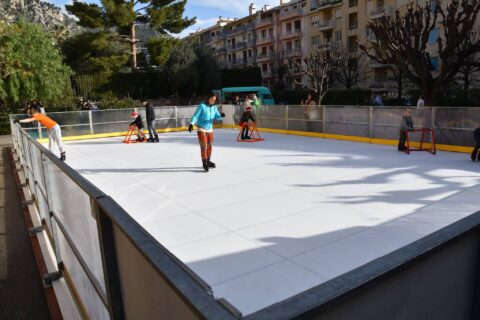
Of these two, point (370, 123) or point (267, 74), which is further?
point (267, 74)

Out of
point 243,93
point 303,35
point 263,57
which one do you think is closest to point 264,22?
point 263,57

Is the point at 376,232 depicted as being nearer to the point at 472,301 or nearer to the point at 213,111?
the point at 472,301

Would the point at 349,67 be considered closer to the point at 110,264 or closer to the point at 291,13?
the point at 291,13

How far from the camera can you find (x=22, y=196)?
26.1 ft

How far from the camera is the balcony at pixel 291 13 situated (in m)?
55.6

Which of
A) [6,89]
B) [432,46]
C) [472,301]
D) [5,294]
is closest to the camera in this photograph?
[472,301]

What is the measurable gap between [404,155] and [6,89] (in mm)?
26942

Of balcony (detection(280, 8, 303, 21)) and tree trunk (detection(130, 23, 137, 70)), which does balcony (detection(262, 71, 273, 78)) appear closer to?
balcony (detection(280, 8, 303, 21))

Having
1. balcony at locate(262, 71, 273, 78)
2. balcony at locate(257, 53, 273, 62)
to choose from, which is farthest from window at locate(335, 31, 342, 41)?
balcony at locate(257, 53, 273, 62)

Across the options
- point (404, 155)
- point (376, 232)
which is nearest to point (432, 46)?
point (404, 155)

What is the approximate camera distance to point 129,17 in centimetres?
3747

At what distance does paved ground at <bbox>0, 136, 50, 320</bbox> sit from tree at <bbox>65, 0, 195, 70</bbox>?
3408 cm

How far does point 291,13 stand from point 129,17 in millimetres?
27545

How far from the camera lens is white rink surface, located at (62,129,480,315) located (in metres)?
4.56
